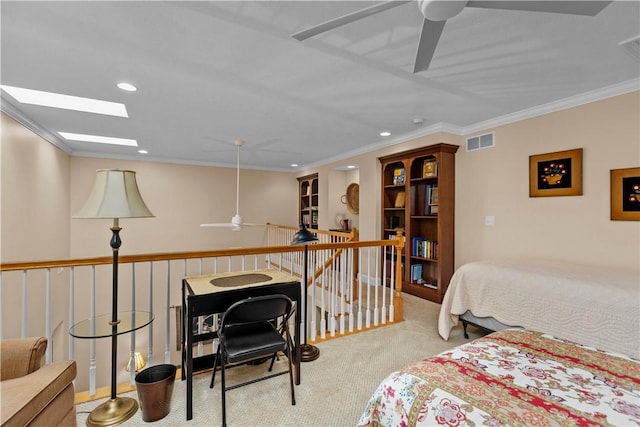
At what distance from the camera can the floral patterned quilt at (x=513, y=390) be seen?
3.21 feet

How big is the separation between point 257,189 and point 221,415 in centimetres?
602

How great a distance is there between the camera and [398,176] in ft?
16.1

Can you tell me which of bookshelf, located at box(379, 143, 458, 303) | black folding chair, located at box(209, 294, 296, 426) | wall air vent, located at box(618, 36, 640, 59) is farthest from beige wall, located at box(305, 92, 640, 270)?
black folding chair, located at box(209, 294, 296, 426)

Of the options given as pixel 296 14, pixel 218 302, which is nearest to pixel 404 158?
pixel 296 14

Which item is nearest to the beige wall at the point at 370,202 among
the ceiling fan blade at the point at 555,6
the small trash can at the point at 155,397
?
the ceiling fan blade at the point at 555,6

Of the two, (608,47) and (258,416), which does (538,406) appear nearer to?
(258,416)

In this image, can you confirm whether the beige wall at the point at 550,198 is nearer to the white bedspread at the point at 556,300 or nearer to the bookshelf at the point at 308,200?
the white bedspread at the point at 556,300

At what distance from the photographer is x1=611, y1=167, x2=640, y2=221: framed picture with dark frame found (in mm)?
2654

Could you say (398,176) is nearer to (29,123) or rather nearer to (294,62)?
(294,62)

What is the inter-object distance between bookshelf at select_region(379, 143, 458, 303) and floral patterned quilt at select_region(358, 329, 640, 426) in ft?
8.58

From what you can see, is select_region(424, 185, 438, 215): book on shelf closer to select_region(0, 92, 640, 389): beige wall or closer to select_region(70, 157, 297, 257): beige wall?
select_region(0, 92, 640, 389): beige wall

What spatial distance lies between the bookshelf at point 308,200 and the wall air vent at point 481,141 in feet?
12.1

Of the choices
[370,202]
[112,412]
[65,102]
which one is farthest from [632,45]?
[65,102]

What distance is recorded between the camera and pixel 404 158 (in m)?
4.52
